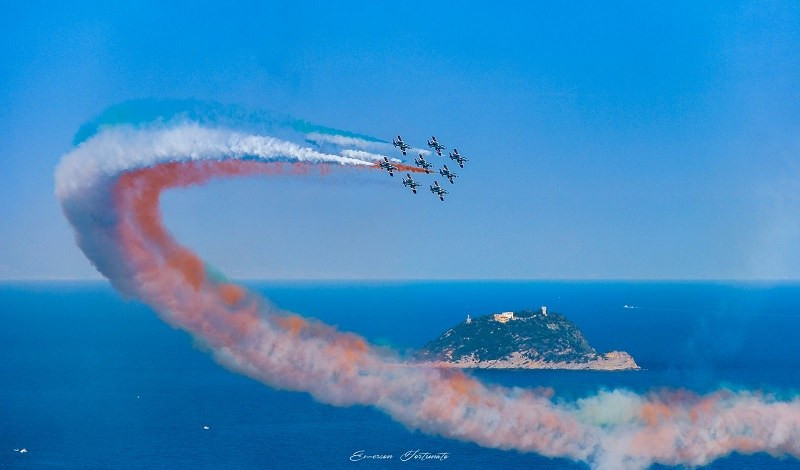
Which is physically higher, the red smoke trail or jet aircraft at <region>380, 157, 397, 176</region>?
jet aircraft at <region>380, 157, 397, 176</region>

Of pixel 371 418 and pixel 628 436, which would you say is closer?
pixel 628 436

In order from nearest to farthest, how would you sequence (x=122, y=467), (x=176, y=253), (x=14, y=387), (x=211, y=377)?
1. (x=176, y=253)
2. (x=122, y=467)
3. (x=14, y=387)
4. (x=211, y=377)

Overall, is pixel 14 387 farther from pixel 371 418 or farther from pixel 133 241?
pixel 133 241

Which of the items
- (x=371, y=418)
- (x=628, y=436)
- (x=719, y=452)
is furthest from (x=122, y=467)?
(x=719, y=452)

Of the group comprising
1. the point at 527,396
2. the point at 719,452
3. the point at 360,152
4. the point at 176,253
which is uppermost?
the point at 360,152

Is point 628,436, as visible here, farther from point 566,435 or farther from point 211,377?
point 211,377

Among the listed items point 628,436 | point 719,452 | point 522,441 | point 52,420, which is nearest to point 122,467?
point 52,420

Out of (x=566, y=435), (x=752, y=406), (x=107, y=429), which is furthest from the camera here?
(x=107, y=429)

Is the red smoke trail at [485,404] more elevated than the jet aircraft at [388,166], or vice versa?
the jet aircraft at [388,166]

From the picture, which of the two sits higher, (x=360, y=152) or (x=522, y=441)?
(x=360, y=152)
